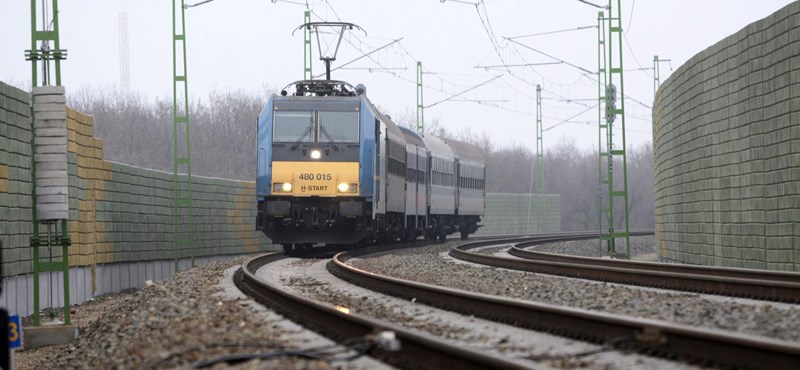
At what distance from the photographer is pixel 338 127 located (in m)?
25.1

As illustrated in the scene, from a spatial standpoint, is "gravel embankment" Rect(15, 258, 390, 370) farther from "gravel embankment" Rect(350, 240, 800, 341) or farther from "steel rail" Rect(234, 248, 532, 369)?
"gravel embankment" Rect(350, 240, 800, 341)

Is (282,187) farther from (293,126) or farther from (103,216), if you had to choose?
(103,216)

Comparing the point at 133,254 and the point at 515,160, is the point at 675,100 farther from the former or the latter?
the point at 515,160

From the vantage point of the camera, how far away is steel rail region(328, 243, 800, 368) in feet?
22.1

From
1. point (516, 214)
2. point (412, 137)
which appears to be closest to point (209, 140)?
point (516, 214)

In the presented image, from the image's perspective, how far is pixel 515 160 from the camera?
128 m

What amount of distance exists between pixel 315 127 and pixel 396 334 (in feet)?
56.9

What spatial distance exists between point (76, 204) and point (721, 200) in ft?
36.4

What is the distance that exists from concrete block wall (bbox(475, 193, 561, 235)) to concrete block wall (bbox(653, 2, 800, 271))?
1586 inches

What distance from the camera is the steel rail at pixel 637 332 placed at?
6746 mm

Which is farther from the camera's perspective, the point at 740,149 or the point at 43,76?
the point at 740,149

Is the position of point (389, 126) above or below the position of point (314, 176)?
above

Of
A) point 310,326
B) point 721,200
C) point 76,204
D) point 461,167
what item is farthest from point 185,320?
point 461,167

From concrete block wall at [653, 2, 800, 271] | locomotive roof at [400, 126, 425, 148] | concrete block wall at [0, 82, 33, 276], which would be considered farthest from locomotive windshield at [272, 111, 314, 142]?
concrete block wall at [0, 82, 33, 276]
